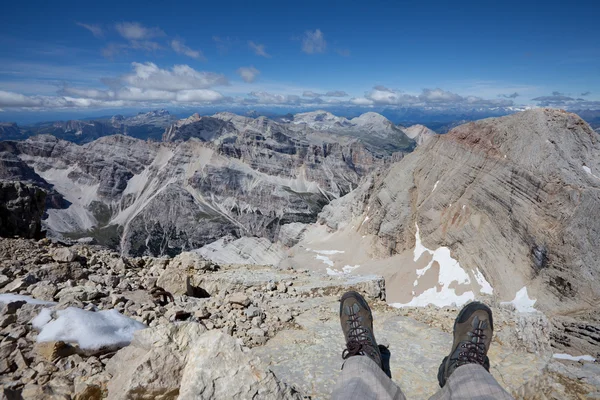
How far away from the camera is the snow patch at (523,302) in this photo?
113ft

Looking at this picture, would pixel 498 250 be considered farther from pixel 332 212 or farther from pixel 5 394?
pixel 332 212

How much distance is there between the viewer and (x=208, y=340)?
493cm

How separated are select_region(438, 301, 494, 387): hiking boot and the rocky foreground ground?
0.88 metres

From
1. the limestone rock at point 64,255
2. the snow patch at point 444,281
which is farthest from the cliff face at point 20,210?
the snow patch at point 444,281

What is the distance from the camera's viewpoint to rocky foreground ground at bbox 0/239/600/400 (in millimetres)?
4480

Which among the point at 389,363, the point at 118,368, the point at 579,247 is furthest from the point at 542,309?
the point at 118,368

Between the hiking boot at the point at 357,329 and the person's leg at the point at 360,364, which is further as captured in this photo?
the hiking boot at the point at 357,329

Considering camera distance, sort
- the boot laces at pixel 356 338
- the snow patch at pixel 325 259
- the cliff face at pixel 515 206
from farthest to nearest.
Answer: the snow patch at pixel 325 259, the cliff face at pixel 515 206, the boot laces at pixel 356 338

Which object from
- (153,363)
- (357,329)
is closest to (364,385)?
(357,329)

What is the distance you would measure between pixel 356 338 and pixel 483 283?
1715 inches

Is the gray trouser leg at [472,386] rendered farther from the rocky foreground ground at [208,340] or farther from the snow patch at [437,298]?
the snow patch at [437,298]

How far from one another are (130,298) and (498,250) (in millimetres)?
48517

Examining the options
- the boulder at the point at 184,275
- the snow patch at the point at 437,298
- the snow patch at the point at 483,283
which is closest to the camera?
the boulder at the point at 184,275

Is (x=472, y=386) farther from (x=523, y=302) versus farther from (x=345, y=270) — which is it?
(x=345, y=270)
